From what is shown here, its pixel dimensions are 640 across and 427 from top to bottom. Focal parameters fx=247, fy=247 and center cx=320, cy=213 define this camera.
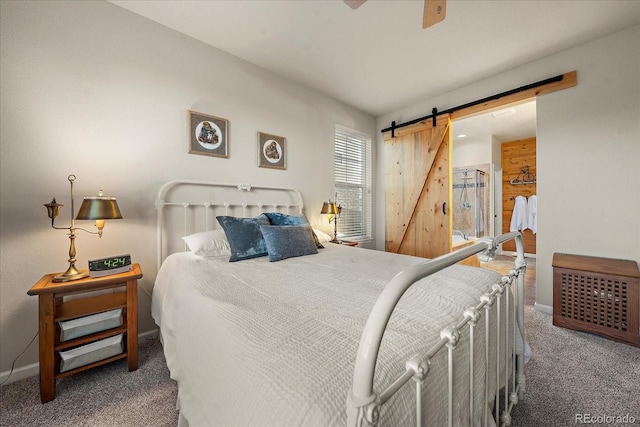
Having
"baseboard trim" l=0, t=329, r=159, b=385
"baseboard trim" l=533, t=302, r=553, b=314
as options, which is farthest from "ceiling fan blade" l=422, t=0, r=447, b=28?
"baseboard trim" l=0, t=329, r=159, b=385

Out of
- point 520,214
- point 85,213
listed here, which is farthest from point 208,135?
point 520,214

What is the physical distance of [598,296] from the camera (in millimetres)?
2127

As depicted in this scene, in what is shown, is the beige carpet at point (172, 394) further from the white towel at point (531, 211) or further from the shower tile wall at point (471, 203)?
the white towel at point (531, 211)

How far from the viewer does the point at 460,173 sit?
555 centimetres

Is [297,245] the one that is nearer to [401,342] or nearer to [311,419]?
[401,342]

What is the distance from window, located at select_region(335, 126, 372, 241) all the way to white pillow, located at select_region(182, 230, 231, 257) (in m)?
2.01

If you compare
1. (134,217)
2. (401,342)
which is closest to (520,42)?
(401,342)

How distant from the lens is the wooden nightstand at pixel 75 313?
1.42m

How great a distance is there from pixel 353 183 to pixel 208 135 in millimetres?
2291

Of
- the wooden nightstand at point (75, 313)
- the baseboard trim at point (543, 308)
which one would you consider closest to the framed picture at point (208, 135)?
the wooden nightstand at point (75, 313)

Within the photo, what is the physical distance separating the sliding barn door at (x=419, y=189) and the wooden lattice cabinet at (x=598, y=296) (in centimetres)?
128

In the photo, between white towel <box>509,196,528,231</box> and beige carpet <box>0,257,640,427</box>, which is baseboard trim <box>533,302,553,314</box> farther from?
white towel <box>509,196,528,231</box>

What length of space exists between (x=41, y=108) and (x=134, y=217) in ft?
3.02

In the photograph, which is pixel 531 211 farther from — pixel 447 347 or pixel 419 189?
pixel 447 347
